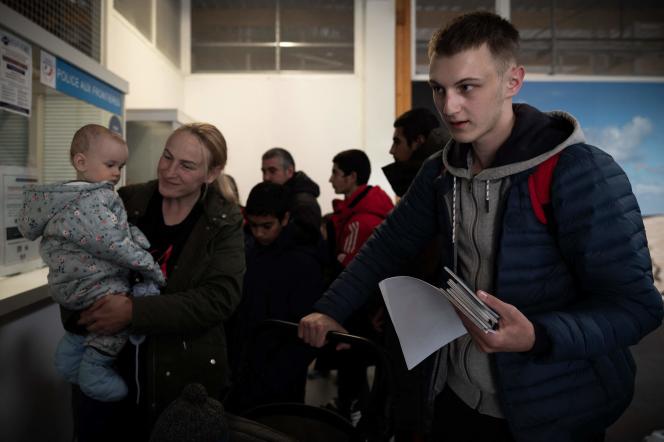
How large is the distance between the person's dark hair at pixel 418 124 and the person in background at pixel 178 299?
1.28 metres

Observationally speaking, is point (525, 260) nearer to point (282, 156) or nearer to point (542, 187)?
point (542, 187)

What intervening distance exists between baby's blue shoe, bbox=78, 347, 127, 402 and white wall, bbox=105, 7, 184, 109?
3452 millimetres

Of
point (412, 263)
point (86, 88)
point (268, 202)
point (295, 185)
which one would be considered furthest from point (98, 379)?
point (295, 185)

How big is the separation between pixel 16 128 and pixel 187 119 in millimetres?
2626

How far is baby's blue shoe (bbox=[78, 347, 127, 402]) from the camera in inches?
65.9

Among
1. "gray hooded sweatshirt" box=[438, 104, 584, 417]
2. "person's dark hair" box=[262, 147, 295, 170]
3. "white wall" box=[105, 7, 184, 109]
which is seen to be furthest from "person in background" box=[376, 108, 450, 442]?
"white wall" box=[105, 7, 184, 109]

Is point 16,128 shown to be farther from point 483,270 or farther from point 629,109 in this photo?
point 629,109

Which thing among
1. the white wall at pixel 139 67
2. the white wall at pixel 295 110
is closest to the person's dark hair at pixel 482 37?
the white wall at pixel 139 67

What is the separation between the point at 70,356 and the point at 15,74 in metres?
1.30

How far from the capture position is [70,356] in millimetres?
1778

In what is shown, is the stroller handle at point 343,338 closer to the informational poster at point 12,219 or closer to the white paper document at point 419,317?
the white paper document at point 419,317

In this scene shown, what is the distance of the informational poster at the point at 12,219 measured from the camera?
7.71 feet

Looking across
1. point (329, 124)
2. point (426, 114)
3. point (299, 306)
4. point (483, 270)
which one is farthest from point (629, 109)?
point (483, 270)

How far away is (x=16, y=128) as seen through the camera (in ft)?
7.96
